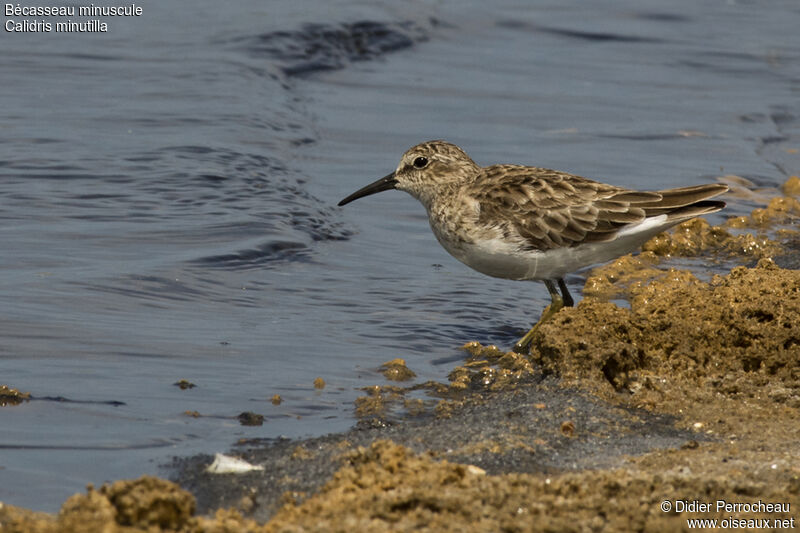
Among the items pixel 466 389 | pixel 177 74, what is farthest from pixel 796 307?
pixel 177 74

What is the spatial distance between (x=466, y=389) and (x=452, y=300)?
198 centimetres

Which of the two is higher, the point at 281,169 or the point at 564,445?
the point at 281,169

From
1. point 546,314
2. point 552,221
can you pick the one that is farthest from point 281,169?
point 552,221

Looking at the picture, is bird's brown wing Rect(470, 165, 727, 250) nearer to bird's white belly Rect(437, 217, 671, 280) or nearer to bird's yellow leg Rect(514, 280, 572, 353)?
bird's white belly Rect(437, 217, 671, 280)

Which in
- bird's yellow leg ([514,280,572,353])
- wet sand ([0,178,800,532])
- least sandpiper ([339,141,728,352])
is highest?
least sandpiper ([339,141,728,352])

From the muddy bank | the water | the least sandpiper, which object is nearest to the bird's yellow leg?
the least sandpiper

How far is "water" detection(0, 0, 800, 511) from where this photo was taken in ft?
21.0

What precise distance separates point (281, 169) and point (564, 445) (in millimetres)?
6452

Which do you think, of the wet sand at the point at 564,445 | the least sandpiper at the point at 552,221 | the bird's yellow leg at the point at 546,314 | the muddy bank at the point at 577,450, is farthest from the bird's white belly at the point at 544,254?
the wet sand at the point at 564,445

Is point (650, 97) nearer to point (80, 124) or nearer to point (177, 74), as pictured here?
point (177, 74)

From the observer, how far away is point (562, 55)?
1573 cm

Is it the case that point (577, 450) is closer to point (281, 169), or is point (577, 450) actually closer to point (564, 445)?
point (564, 445)

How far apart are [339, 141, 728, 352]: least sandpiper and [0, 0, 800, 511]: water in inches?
24.7

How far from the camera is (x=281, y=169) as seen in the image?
36.8 ft
